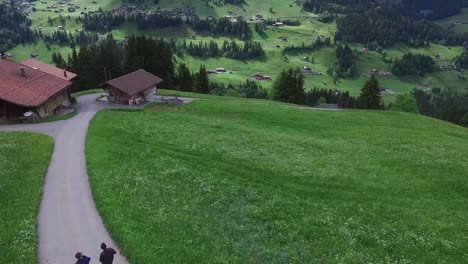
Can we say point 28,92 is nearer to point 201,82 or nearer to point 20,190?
point 20,190

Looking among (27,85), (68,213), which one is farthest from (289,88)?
(68,213)

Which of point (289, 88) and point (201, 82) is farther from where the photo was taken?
point (201, 82)

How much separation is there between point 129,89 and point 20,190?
50201 millimetres

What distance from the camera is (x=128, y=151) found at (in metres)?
46.0

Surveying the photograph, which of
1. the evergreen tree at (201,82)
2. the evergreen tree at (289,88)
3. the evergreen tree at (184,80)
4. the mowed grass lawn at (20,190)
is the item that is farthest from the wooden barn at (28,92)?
the evergreen tree at (289,88)

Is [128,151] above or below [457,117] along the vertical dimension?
above

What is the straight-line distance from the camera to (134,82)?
286 feet

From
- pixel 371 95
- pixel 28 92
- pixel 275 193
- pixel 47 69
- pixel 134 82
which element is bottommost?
pixel 371 95

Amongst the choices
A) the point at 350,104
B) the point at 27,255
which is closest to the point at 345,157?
the point at 27,255

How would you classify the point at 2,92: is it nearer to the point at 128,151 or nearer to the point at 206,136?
the point at 128,151

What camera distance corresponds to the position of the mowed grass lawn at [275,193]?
27250 mm

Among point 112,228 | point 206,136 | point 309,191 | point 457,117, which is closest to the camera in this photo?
point 112,228

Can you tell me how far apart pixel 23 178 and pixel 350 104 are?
503 ft

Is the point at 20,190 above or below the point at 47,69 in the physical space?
above
